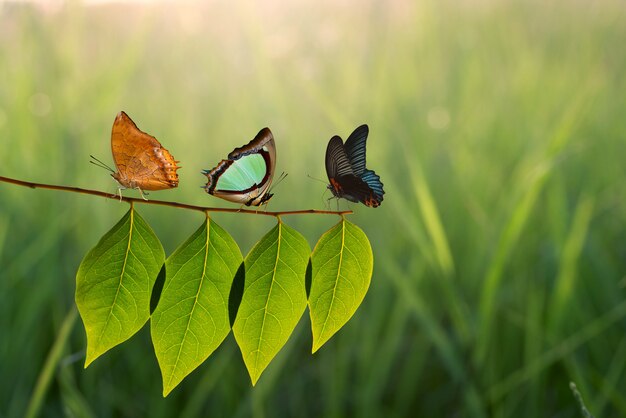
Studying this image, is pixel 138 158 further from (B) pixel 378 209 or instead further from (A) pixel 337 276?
(B) pixel 378 209

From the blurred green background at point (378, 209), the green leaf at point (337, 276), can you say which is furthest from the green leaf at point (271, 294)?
the blurred green background at point (378, 209)

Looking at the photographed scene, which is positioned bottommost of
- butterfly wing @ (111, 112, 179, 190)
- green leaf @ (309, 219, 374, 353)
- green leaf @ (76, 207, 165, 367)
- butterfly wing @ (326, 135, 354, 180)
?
green leaf @ (309, 219, 374, 353)

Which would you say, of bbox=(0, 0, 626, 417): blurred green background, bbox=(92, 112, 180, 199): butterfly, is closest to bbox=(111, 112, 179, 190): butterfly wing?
bbox=(92, 112, 180, 199): butterfly

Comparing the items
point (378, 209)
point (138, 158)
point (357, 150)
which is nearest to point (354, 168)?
point (357, 150)

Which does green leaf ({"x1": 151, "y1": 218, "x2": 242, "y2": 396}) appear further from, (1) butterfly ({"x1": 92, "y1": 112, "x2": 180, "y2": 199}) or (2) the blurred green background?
(2) the blurred green background

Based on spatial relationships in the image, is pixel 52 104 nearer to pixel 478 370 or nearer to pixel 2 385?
pixel 2 385

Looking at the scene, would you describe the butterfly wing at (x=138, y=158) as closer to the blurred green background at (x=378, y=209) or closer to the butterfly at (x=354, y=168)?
the butterfly at (x=354, y=168)
